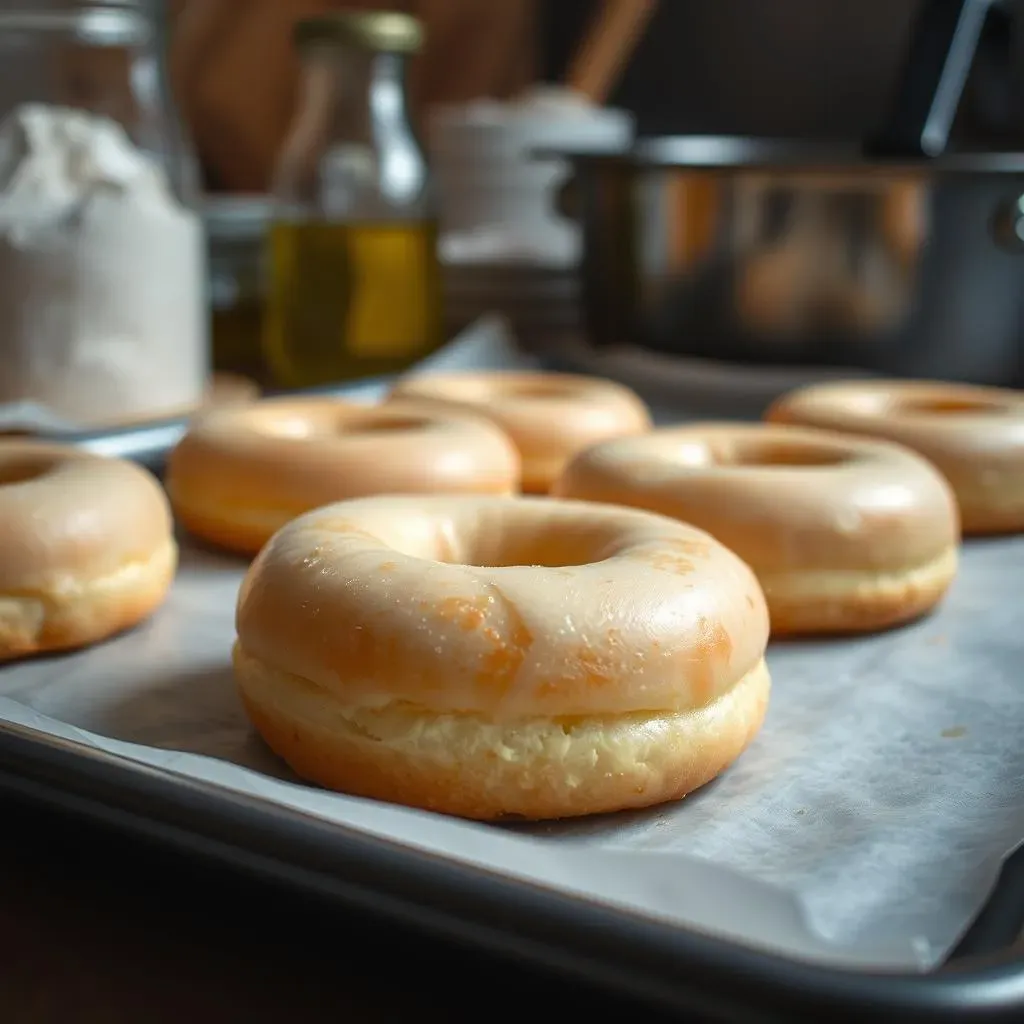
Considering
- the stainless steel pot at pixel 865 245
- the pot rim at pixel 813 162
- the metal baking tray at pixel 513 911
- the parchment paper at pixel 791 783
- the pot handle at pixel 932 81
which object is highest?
the pot handle at pixel 932 81

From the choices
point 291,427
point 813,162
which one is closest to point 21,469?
point 291,427

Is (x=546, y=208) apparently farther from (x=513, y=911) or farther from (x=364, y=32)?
(x=513, y=911)

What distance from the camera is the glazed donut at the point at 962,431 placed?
1.32 metres

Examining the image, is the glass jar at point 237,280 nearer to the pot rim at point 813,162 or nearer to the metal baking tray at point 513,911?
the pot rim at point 813,162

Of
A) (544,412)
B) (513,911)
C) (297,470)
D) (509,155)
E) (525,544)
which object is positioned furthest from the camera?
(509,155)

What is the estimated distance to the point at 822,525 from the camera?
42.1 inches

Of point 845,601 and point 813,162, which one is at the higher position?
point 813,162

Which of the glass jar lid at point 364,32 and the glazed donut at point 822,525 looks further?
the glass jar lid at point 364,32

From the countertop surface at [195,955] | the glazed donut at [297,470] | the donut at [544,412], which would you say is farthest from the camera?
the donut at [544,412]

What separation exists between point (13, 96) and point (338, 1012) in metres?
1.36

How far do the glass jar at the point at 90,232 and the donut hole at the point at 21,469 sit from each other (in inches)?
18.1

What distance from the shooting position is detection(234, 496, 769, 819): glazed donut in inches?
29.4

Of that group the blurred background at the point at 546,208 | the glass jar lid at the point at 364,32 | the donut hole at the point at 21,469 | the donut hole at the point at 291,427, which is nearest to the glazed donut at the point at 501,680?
the donut hole at the point at 21,469

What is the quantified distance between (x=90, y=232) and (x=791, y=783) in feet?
3.55
